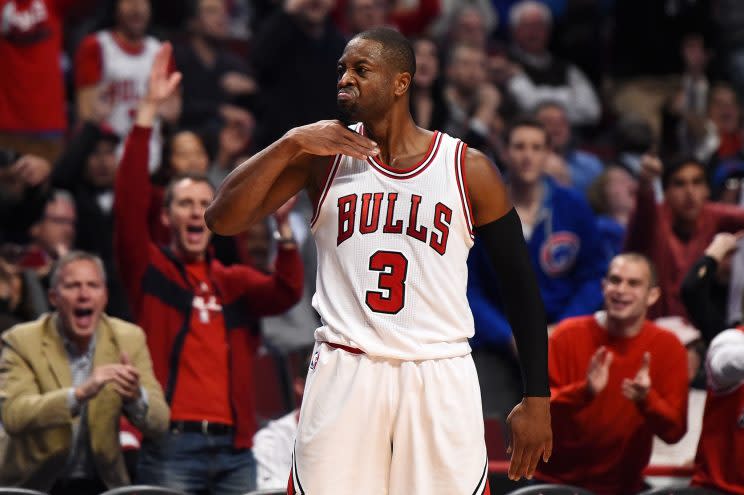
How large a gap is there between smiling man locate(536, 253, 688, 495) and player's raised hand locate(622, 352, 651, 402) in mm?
153

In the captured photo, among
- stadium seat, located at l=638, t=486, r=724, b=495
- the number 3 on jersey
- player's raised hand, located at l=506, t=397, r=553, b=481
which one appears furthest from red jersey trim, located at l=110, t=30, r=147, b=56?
player's raised hand, located at l=506, t=397, r=553, b=481

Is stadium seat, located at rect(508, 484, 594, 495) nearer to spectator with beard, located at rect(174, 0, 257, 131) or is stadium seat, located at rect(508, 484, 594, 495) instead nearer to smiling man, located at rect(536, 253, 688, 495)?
smiling man, located at rect(536, 253, 688, 495)

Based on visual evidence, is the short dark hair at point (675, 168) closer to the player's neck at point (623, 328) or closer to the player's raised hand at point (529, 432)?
the player's neck at point (623, 328)

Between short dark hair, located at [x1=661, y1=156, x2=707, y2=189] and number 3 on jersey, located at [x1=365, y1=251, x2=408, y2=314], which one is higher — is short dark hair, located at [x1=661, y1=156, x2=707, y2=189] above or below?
above

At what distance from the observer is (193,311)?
5.18 meters

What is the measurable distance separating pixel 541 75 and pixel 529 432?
6745 millimetres

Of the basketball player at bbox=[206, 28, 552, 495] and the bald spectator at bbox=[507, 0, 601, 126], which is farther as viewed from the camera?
the bald spectator at bbox=[507, 0, 601, 126]

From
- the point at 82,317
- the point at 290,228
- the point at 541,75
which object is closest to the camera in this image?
the point at 82,317

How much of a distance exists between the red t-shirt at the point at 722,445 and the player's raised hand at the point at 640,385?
25 cm

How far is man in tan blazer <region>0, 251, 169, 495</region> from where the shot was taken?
4.75m

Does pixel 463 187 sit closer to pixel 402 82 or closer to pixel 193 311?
pixel 402 82

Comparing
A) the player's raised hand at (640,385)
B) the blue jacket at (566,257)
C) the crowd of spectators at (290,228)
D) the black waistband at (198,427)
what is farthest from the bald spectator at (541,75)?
the black waistband at (198,427)

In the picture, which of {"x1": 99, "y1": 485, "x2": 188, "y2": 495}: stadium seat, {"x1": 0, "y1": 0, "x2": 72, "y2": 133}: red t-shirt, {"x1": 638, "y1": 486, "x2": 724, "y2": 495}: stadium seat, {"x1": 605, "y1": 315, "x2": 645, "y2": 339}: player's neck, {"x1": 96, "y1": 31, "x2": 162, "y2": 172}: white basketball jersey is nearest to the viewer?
{"x1": 99, "y1": 485, "x2": 188, "y2": 495}: stadium seat

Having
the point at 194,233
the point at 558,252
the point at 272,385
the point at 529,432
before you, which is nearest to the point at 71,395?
the point at 194,233
